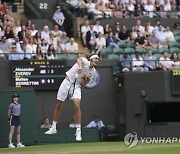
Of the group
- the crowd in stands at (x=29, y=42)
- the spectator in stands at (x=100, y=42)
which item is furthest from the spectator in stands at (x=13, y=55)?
the spectator in stands at (x=100, y=42)

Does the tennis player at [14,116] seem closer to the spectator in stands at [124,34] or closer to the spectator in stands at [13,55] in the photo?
the spectator in stands at [13,55]

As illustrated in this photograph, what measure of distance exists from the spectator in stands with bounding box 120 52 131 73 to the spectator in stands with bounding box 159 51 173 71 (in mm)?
1378

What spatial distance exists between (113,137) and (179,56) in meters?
4.85

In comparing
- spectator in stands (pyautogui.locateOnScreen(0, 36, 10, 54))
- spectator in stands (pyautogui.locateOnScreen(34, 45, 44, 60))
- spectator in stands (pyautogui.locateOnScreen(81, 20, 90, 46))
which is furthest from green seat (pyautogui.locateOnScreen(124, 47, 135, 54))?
spectator in stands (pyautogui.locateOnScreen(0, 36, 10, 54))

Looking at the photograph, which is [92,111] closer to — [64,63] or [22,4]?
[64,63]

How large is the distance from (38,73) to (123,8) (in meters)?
7.82

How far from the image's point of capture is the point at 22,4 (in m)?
36.2

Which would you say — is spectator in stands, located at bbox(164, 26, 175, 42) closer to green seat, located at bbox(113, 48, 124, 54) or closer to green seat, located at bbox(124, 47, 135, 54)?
green seat, located at bbox(124, 47, 135, 54)

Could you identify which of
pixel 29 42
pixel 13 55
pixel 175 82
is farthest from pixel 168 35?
pixel 13 55

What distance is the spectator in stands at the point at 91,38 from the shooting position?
31812mm

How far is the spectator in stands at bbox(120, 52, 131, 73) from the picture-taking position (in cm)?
3028

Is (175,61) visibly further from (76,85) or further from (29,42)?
(76,85)

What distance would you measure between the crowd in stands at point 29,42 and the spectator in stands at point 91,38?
0.87 m

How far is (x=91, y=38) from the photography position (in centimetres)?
3209
